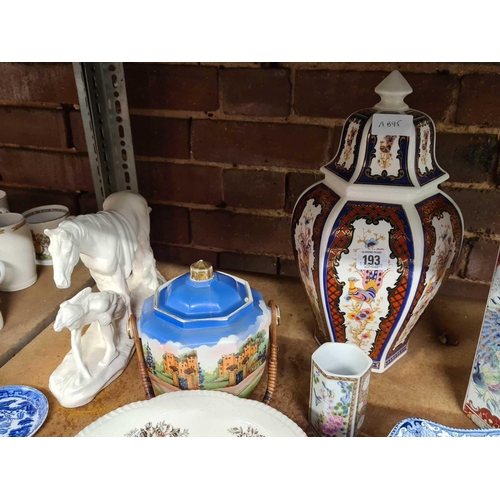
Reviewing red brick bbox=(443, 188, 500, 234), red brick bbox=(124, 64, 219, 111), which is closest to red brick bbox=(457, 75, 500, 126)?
red brick bbox=(443, 188, 500, 234)

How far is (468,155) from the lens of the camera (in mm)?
842

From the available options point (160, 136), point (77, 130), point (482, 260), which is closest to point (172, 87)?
point (160, 136)

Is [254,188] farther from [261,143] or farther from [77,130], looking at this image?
[77,130]

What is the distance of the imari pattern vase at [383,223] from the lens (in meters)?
0.62

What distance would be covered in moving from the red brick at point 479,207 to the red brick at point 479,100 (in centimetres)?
12

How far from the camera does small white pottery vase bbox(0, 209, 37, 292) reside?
2.71ft

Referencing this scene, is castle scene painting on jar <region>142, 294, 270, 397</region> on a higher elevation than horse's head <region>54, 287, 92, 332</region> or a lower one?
lower

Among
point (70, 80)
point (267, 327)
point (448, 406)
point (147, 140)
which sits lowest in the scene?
point (448, 406)

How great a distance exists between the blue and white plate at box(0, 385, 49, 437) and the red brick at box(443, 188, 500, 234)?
74 cm

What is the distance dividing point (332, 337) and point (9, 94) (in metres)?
0.82

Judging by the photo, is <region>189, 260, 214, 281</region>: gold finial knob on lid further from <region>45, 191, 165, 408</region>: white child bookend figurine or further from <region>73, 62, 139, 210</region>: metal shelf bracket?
<region>73, 62, 139, 210</region>: metal shelf bracket
